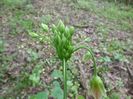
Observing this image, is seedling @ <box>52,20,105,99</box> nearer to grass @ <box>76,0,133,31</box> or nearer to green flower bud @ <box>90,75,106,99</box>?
green flower bud @ <box>90,75,106,99</box>

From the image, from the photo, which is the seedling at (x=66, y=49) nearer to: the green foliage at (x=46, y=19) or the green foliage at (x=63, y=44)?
the green foliage at (x=63, y=44)

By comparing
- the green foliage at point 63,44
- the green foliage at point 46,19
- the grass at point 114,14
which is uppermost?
the green foliage at point 63,44

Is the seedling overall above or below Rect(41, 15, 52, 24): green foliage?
above

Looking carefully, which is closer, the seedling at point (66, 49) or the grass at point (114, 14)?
the seedling at point (66, 49)

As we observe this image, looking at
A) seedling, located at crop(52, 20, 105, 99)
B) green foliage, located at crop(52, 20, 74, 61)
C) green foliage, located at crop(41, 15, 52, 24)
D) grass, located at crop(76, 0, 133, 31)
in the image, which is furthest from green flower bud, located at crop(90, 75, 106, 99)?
grass, located at crop(76, 0, 133, 31)

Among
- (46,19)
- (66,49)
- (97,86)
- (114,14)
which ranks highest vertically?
(66,49)

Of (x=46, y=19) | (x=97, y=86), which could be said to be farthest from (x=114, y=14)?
(x=97, y=86)

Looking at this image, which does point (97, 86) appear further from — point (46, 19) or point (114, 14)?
point (114, 14)

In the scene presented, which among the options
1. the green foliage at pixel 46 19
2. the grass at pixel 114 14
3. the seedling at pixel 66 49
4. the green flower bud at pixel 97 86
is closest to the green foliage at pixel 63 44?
the seedling at pixel 66 49
